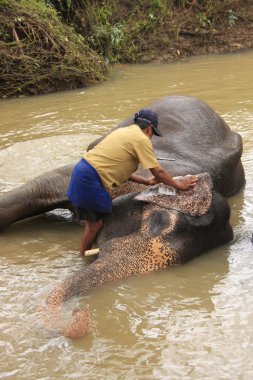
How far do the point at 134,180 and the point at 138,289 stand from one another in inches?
43.1

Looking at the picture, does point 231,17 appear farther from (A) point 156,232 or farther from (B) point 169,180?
(A) point 156,232

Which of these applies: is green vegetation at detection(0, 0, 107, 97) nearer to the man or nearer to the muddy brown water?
the muddy brown water

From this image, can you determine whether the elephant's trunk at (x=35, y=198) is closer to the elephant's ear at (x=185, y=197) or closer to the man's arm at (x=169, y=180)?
the elephant's ear at (x=185, y=197)

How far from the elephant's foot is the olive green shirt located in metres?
1.36

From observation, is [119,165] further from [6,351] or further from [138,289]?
[6,351]

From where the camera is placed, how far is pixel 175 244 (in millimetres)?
4480

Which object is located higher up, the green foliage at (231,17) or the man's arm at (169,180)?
the green foliage at (231,17)

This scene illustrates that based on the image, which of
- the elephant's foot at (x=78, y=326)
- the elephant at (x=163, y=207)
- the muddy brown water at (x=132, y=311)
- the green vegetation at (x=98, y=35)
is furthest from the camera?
the green vegetation at (x=98, y=35)

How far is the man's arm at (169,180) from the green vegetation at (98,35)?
7.25m

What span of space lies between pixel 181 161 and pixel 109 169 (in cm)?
104

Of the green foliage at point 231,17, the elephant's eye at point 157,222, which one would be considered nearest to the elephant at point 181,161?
the elephant's eye at point 157,222

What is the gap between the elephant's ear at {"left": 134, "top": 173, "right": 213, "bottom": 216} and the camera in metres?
4.58

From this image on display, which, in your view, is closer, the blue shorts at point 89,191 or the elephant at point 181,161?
the blue shorts at point 89,191

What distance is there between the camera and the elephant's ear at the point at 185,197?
4.58 m
